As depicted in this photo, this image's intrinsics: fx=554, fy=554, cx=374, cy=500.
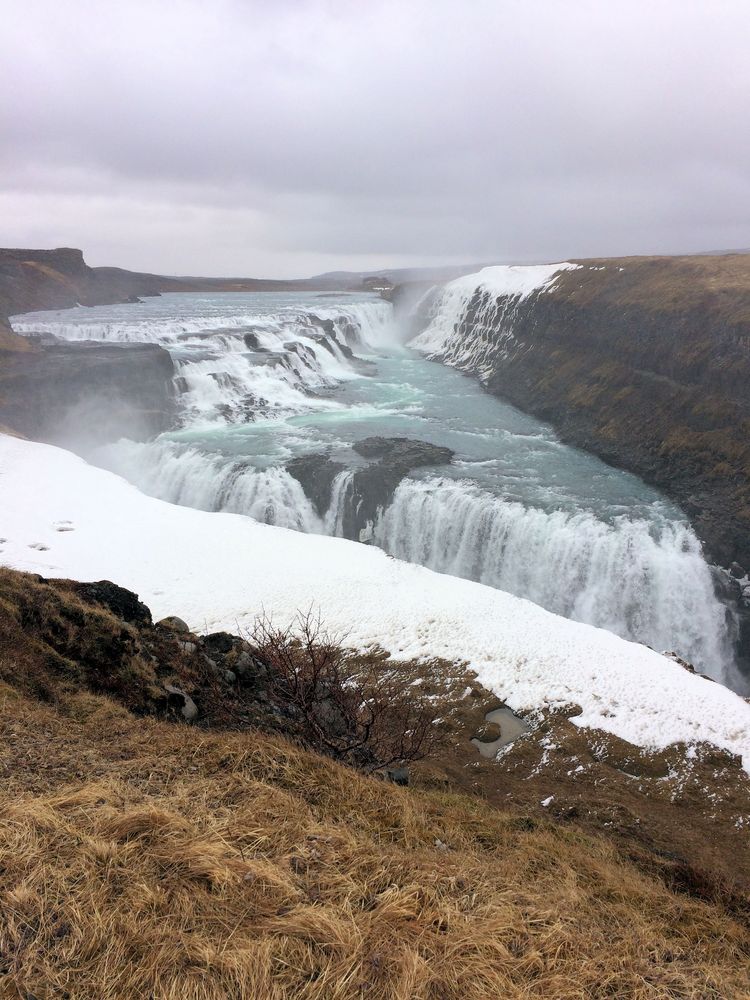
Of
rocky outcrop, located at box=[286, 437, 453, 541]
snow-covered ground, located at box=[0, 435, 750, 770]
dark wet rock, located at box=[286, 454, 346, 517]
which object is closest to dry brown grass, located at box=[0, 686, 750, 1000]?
snow-covered ground, located at box=[0, 435, 750, 770]

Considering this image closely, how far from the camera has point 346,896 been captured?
387cm

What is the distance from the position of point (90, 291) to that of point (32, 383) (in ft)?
300

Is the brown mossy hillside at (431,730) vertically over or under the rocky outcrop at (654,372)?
under

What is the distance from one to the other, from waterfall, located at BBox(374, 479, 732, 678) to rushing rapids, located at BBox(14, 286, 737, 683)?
5 cm

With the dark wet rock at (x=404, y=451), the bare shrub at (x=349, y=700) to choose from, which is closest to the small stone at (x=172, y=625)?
the bare shrub at (x=349, y=700)

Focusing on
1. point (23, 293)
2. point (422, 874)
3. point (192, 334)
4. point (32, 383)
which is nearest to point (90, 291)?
point (23, 293)

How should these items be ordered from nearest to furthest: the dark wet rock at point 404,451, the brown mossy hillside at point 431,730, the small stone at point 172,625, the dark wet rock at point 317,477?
1. the brown mossy hillside at point 431,730
2. the small stone at point 172,625
3. the dark wet rock at point 317,477
4. the dark wet rock at point 404,451

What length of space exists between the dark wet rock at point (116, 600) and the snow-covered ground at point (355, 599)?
12.5 feet

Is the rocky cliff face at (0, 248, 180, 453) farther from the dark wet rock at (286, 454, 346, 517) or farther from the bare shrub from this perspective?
the bare shrub

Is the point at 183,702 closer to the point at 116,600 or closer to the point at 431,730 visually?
the point at 116,600

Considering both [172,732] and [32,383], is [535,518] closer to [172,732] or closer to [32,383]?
[172,732]

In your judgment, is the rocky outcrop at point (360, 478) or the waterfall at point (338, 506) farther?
the waterfall at point (338, 506)

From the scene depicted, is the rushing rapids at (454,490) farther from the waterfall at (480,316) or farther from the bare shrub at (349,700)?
the bare shrub at (349,700)

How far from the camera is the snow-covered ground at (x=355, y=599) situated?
12.7m
